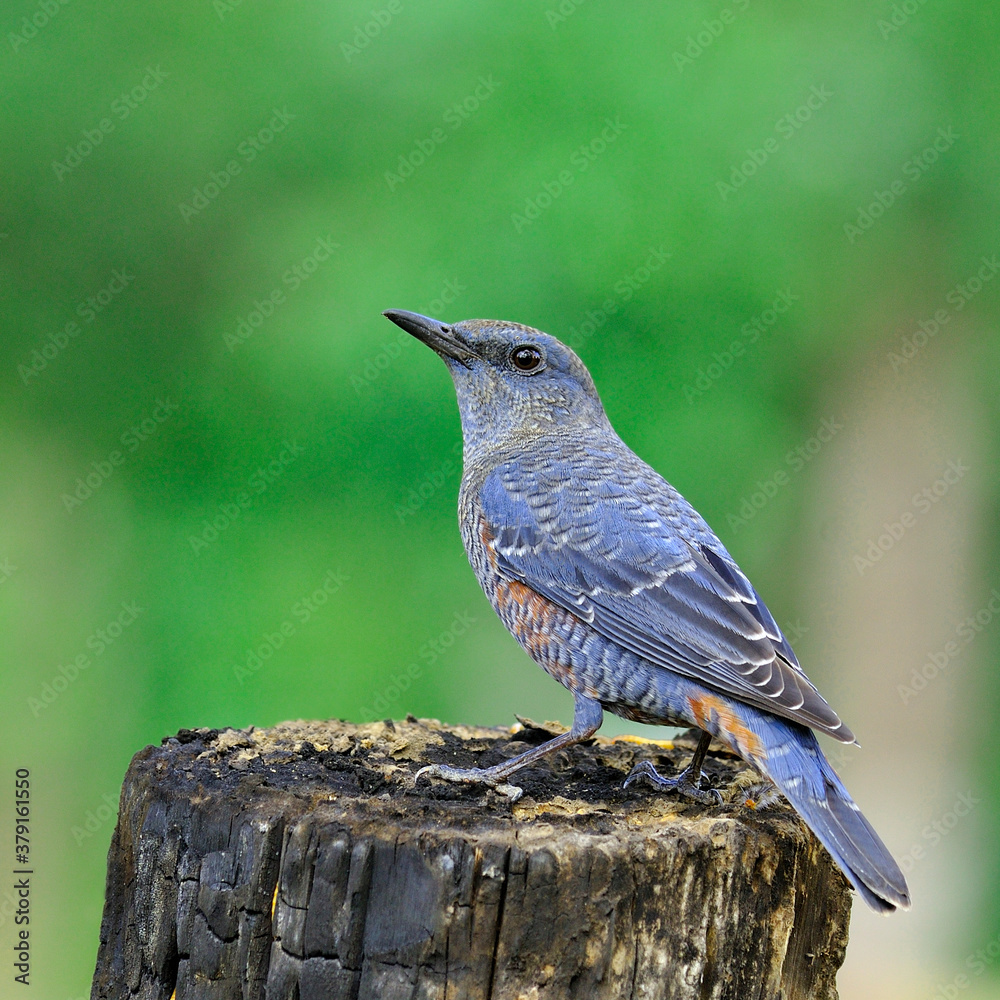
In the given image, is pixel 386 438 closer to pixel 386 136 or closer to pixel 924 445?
pixel 386 136

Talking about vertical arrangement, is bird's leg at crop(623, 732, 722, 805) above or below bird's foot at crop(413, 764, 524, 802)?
above
